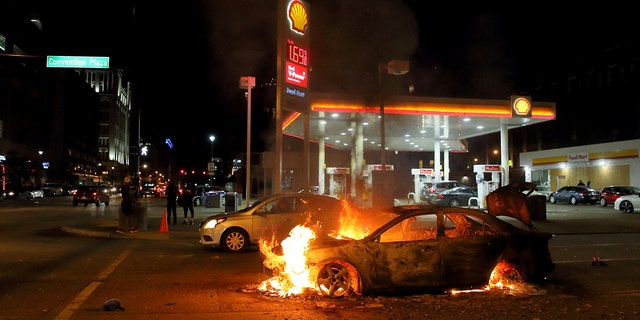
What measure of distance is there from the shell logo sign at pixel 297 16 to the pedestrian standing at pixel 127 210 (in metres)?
8.27

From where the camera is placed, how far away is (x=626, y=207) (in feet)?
83.1

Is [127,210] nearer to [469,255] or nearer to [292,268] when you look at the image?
[292,268]

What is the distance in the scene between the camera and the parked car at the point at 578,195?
3259 centimetres

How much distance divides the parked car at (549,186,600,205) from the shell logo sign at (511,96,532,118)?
11.7 meters

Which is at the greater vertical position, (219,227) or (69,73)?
(69,73)

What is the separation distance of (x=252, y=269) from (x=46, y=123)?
3408 inches

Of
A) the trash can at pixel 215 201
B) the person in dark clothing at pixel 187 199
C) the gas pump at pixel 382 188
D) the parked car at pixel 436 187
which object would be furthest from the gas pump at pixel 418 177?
the person in dark clothing at pixel 187 199

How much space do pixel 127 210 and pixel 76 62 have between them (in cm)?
559

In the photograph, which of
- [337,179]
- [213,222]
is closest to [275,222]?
[213,222]

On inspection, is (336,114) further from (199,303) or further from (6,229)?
(199,303)

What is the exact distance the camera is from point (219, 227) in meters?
11.4

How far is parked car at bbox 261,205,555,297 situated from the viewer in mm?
6656

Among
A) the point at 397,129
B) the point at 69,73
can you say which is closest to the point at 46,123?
the point at 69,73

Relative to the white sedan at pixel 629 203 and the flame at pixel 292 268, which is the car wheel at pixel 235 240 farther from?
the white sedan at pixel 629 203
